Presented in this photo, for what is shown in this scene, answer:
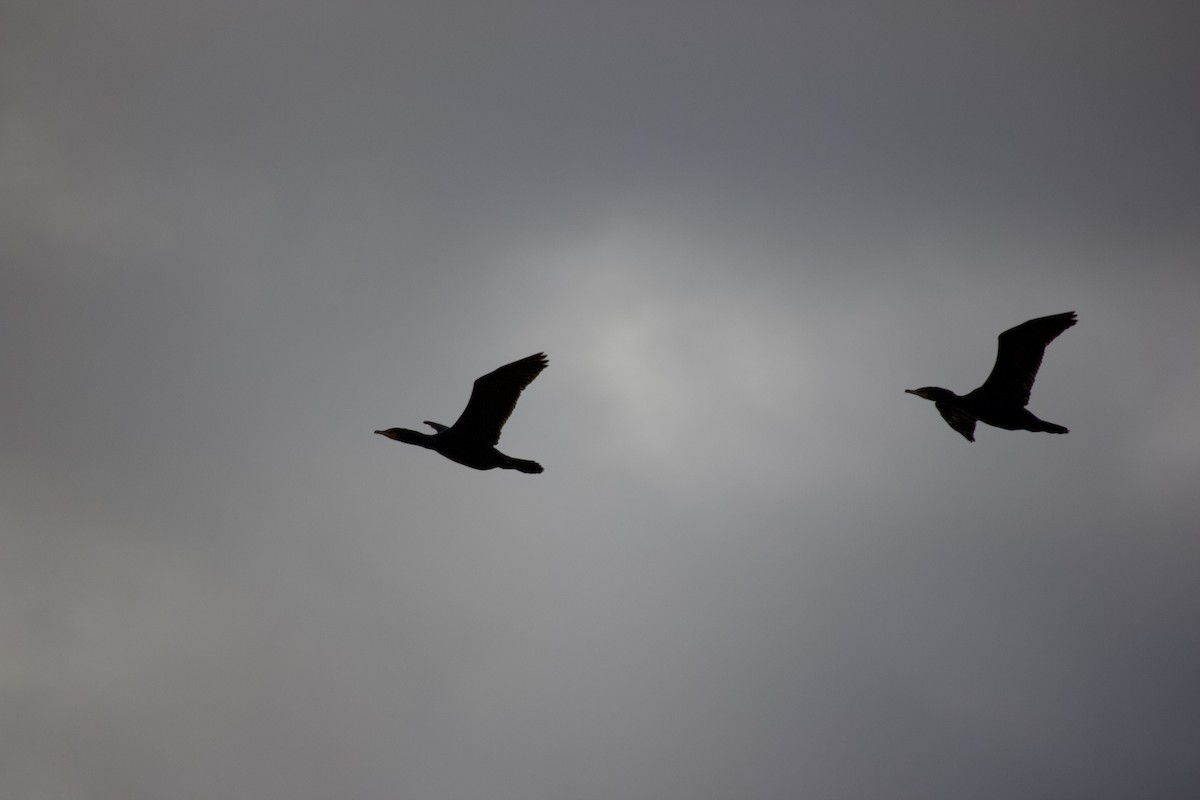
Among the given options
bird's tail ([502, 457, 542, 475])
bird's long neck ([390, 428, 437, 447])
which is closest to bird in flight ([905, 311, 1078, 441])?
bird's tail ([502, 457, 542, 475])

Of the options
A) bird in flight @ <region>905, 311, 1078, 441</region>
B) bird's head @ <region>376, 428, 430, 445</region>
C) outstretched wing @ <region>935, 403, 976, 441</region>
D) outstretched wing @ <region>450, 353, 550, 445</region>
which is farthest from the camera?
outstretched wing @ <region>935, 403, 976, 441</region>

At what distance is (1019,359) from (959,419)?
2389 mm

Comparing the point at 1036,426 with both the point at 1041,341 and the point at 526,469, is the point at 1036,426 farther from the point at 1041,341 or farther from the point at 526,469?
the point at 526,469

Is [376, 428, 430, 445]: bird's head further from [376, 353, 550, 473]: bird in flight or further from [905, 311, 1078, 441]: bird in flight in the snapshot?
[905, 311, 1078, 441]: bird in flight

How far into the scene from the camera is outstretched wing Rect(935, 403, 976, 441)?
107 ft

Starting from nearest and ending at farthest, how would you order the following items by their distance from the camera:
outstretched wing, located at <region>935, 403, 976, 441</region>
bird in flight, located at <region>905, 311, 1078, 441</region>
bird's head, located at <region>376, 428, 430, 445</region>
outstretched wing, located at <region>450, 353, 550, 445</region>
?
outstretched wing, located at <region>450, 353, 550, 445</region> → bird's head, located at <region>376, 428, 430, 445</region> → bird in flight, located at <region>905, 311, 1078, 441</region> → outstretched wing, located at <region>935, 403, 976, 441</region>

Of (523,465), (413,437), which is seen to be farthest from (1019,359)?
(413,437)

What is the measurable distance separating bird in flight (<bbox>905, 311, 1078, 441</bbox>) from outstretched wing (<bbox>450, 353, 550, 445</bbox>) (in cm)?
1012

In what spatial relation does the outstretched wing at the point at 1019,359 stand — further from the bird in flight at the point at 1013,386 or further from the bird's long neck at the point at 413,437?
the bird's long neck at the point at 413,437

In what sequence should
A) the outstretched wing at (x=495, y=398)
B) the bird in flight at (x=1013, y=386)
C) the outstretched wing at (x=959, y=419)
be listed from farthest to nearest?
1. the outstretched wing at (x=959, y=419)
2. the bird in flight at (x=1013, y=386)
3. the outstretched wing at (x=495, y=398)

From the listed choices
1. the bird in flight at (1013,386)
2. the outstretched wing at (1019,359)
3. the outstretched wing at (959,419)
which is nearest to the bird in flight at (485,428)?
the bird in flight at (1013,386)

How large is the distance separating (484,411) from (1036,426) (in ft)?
47.8

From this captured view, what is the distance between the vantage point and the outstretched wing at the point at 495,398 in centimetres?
2956

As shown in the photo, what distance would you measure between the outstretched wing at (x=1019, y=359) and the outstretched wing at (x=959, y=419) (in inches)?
37.9
